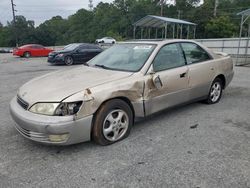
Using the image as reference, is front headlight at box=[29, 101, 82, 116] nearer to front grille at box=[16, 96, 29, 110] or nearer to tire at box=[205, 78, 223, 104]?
front grille at box=[16, 96, 29, 110]


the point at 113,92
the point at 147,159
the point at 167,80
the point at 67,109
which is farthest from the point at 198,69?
the point at 67,109

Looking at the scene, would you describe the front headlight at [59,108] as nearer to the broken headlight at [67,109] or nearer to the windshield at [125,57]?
the broken headlight at [67,109]

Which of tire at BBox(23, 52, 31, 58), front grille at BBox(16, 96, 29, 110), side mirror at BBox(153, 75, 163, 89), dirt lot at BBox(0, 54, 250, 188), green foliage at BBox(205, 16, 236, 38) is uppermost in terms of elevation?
green foliage at BBox(205, 16, 236, 38)

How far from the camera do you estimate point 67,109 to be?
2.93 meters

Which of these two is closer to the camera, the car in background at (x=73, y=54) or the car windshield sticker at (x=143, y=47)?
the car windshield sticker at (x=143, y=47)

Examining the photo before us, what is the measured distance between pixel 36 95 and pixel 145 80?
1.54m

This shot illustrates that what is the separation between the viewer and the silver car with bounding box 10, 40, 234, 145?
294 centimetres

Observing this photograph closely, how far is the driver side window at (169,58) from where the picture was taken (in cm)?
391

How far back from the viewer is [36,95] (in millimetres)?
3158

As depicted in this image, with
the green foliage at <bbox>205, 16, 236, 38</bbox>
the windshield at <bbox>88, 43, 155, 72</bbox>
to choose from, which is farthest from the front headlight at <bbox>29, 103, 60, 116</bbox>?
the green foliage at <bbox>205, 16, 236, 38</bbox>

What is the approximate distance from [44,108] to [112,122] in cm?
92

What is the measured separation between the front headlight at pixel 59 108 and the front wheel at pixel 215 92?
3141mm

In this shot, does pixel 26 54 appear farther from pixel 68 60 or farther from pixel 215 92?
pixel 215 92

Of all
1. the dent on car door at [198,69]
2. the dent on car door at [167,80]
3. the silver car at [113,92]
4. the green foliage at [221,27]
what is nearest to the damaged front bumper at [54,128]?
the silver car at [113,92]
